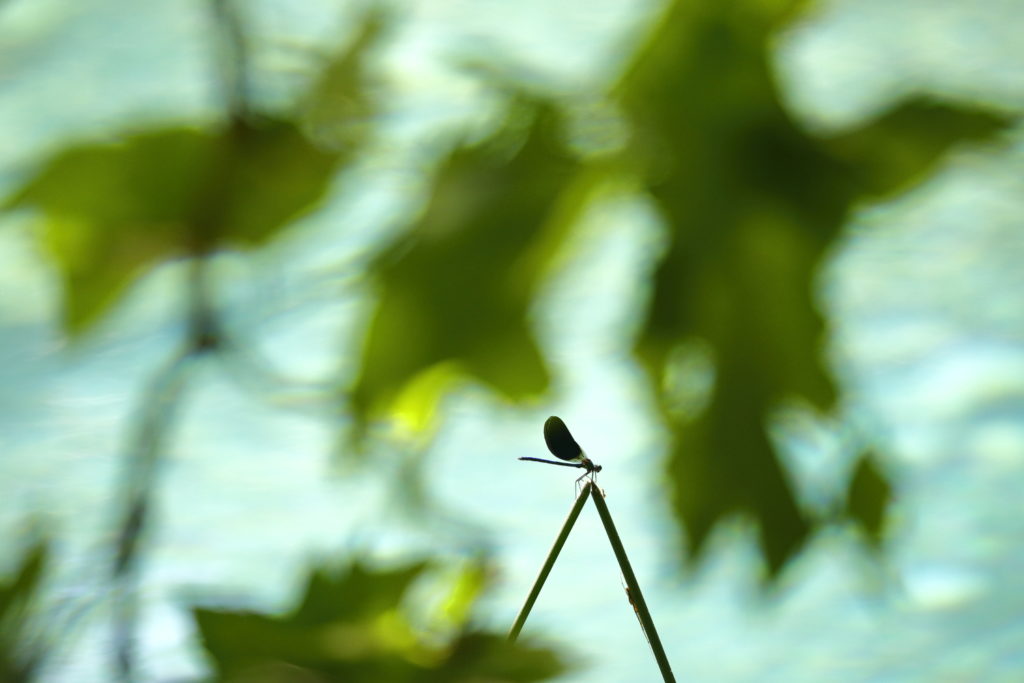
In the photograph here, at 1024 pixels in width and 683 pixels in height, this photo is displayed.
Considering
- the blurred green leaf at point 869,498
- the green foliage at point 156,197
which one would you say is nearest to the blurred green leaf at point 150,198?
the green foliage at point 156,197

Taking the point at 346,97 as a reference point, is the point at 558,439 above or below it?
below

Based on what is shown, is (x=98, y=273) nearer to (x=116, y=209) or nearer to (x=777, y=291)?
(x=116, y=209)

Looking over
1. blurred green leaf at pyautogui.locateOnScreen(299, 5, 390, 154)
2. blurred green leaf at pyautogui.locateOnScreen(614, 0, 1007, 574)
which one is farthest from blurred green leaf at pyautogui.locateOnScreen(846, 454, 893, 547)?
blurred green leaf at pyautogui.locateOnScreen(299, 5, 390, 154)

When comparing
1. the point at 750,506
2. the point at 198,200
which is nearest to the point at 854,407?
the point at 750,506

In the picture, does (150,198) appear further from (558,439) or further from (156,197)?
(558,439)

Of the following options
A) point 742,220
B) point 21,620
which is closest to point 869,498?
point 742,220

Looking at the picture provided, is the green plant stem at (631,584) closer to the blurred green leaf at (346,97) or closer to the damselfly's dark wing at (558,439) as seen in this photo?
the damselfly's dark wing at (558,439)

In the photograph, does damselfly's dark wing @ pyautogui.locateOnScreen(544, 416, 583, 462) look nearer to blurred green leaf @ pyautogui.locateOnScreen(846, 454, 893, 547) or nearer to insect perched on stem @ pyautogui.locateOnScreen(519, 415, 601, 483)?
insect perched on stem @ pyautogui.locateOnScreen(519, 415, 601, 483)

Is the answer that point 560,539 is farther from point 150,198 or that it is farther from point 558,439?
point 150,198
